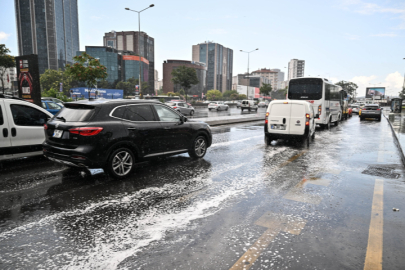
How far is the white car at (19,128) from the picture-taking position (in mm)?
6566

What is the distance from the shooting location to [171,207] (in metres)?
4.42

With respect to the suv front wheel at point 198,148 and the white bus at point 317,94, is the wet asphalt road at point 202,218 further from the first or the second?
the white bus at point 317,94

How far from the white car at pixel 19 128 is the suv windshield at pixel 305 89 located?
1510cm

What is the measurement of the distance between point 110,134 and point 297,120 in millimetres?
7505

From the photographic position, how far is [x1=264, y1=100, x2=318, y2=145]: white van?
10783 mm

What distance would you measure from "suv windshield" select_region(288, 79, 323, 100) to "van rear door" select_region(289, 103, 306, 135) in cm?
774

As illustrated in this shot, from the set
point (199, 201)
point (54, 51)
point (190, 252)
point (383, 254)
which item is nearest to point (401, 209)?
point (383, 254)

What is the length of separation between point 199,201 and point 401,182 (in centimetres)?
461

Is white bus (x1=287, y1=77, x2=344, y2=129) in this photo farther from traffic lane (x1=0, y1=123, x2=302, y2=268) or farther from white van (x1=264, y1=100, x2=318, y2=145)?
traffic lane (x1=0, y1=123, x2=302, y2=268)

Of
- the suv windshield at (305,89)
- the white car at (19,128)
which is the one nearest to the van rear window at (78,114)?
the white car at (19,128)

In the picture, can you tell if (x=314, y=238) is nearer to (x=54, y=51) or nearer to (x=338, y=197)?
(x=338, y=197)

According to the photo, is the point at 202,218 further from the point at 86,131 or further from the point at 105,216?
the point at 86,131

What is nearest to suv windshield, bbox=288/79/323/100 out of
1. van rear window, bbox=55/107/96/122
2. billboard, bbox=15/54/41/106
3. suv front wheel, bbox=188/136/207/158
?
suv front wheel, bbox=188/136/207/158

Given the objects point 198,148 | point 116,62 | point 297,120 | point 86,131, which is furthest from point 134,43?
point 86,131
